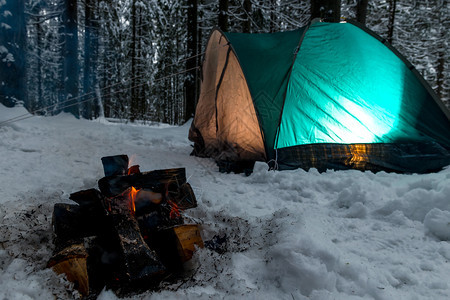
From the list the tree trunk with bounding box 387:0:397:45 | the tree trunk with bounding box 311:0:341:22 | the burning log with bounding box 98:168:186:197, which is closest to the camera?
the burning log with bounding box 98:168:186:197

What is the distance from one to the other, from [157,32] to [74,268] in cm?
2057

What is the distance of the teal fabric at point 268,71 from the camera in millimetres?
4664

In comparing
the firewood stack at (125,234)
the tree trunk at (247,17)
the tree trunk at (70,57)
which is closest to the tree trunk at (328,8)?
the firewood stack at (125,234)

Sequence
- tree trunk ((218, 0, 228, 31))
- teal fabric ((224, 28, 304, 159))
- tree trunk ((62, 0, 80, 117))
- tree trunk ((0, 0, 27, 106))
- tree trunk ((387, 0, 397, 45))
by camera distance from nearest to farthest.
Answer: teal fabric ((224, 28, 304, 159)) → tree trunk ((0, 0, 27, 106)) → tree trunk ((62, 0, 80, 117)) → tree trunk ((218, 0, 228, 31)) → tree trunk ((387, 0, 397, 45))

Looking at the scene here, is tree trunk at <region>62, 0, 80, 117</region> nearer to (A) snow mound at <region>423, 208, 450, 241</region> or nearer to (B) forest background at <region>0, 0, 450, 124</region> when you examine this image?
(B) forest background at <region>0, 0, 450, 124</region>

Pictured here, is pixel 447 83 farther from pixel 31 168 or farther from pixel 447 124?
pixel 31 168

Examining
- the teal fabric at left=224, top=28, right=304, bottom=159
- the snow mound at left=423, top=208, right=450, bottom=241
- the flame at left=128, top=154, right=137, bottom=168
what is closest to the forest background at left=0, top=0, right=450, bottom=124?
the teal fabric at left=224, top=28, right=304, bottom=159

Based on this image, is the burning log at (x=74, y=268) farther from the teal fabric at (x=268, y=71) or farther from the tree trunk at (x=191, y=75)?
the tree trunk at (x=191, y=75)

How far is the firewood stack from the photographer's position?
5.59 feet

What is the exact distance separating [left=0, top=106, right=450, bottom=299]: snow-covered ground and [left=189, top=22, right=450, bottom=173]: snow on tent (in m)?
0.61

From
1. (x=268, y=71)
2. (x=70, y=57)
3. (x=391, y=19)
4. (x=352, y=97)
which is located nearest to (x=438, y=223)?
(x=352, y=97)

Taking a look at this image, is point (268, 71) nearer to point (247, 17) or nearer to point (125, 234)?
point (125, 234)

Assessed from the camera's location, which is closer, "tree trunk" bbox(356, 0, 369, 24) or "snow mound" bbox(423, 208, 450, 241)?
"snow mound" bbox(423, 208, 450, 241)

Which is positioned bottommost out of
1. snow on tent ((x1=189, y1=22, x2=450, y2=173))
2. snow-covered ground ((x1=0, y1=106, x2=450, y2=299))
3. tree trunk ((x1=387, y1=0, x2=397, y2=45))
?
snow-covered ground ((x1=0, y1=106, x2=450, y2=299))
